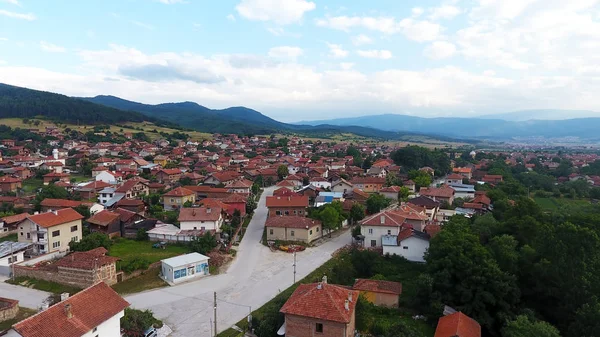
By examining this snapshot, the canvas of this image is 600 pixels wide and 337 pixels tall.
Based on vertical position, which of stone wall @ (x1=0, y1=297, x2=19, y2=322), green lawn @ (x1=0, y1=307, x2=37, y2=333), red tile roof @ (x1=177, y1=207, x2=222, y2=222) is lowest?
green lawn @ (x1=0, y1=307, x2=37, y2=333)

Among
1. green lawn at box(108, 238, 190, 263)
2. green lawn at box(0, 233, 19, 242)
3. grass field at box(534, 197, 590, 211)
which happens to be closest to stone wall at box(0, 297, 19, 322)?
green lawn at box(108, 238, 190, 263)

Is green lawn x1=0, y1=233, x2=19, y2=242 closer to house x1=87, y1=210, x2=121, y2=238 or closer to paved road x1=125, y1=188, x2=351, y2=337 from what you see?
house x1=87, y1=210, x2=121, y2=238

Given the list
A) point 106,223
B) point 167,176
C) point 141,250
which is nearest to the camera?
point 141,250

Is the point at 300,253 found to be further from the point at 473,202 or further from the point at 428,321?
the point at 473,202

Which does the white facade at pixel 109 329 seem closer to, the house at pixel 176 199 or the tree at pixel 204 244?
the tree at pixel 204 244

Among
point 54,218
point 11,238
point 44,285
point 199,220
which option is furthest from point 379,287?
point 11,238

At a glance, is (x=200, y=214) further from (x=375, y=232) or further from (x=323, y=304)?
(x=323, y=304)
